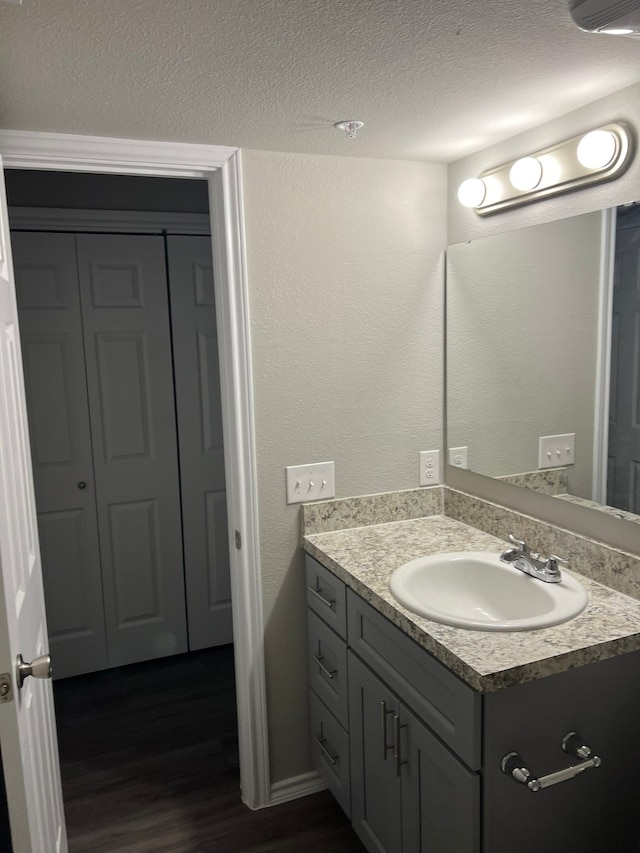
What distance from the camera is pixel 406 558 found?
2010mm

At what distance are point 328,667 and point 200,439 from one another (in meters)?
1.46

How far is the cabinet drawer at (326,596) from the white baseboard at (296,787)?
0.64m

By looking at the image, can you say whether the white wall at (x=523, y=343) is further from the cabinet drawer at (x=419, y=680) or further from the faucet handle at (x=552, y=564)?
the cabinet drawer at (x=419, y=680)

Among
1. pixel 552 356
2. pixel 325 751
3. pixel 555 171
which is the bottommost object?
pixel 325 751

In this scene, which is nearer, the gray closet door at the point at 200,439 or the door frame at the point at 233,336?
the door frame at the point at 233,336

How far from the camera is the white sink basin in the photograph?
1688 millimetres

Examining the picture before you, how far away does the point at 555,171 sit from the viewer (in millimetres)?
1825

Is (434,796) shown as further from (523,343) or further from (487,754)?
(523,343)

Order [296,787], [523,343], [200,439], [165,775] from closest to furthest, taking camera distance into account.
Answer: [523,343]
[296,787]
[165,775]
[200,439]

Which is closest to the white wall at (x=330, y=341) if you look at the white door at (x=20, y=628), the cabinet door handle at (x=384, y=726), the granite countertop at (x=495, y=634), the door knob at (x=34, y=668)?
the granite countertop at (x=495, y=634)

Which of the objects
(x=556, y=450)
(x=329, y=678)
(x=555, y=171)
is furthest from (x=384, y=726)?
(x=555, y=171)

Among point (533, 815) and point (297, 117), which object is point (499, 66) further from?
point (533, 815)

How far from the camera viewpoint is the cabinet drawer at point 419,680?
54.9 inches

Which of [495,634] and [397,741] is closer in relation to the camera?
[495,634]
